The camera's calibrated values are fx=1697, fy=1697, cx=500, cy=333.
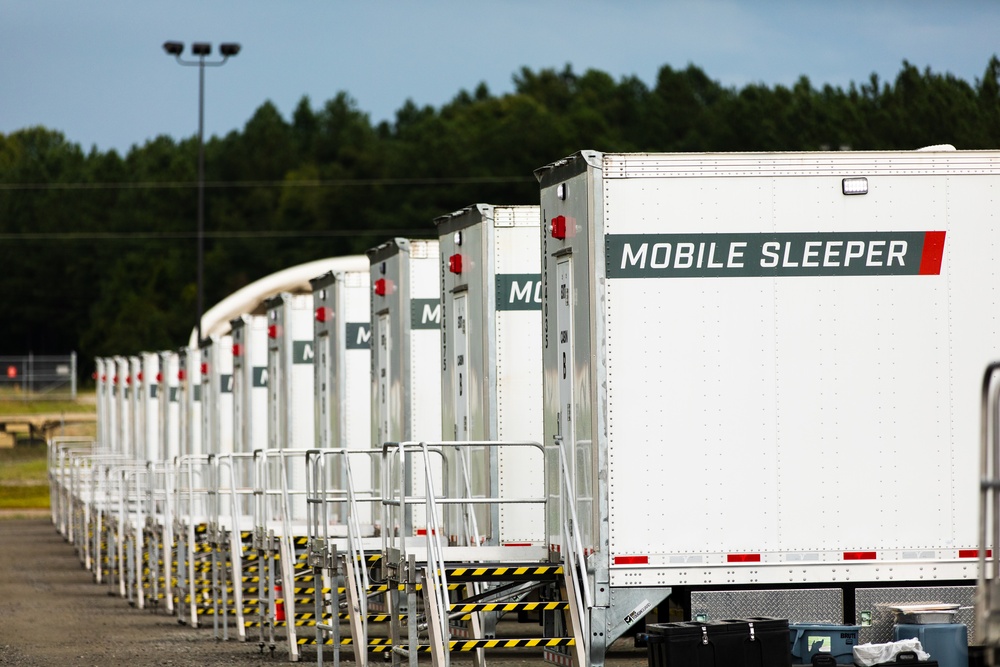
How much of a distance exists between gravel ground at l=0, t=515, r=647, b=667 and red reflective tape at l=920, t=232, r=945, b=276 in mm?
4839

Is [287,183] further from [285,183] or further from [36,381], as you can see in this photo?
[36,381]

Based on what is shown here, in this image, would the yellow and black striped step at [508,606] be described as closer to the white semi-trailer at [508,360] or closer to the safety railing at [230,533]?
the white semi-trailer at [508,360]

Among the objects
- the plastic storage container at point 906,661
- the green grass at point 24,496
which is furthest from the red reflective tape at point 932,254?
the green grass at point 24,496

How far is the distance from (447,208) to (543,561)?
228ft

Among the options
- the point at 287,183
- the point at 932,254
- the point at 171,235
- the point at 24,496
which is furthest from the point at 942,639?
the point at 171,235

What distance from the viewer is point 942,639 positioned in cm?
1095

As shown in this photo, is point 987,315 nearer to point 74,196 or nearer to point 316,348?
point 316,348

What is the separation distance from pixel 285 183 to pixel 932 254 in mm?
80800

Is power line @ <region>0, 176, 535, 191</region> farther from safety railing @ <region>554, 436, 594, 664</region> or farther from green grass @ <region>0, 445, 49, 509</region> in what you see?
safety railing @ <region>554, 436, 594, 664</region>

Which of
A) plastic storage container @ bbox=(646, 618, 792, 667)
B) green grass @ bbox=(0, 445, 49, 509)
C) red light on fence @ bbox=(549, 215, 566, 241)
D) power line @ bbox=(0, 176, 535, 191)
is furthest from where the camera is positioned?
power line @ bbox=(0, 176, 535, 191)

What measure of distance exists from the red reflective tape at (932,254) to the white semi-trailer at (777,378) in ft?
0.04

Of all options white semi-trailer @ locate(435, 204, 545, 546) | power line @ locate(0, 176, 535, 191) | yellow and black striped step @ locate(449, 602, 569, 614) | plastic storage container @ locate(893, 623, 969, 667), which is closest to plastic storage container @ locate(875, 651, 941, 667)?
plastic storage container @ locate(893, 623, 969, 667)

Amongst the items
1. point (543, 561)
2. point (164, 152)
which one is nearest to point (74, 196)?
point (164, 152)

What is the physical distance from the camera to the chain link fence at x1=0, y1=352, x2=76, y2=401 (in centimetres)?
6700
